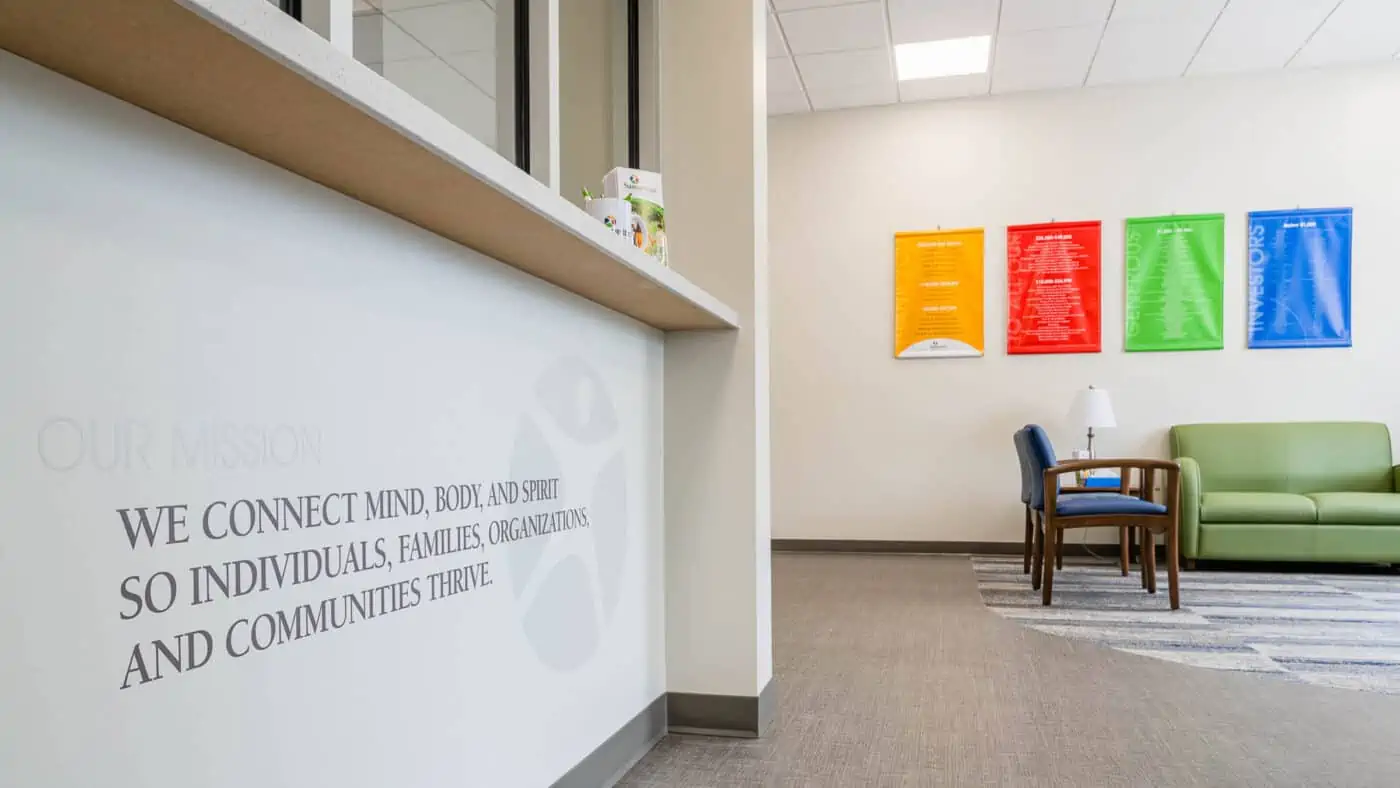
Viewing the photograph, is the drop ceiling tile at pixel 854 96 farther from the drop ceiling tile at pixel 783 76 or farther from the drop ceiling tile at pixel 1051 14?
the drop ceiling tile at pixel 1051 14

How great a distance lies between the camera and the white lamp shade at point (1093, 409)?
578 centimetres

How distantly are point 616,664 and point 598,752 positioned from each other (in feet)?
0.63

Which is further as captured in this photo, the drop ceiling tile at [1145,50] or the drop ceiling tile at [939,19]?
the drop ceiling tile at [1145,50]

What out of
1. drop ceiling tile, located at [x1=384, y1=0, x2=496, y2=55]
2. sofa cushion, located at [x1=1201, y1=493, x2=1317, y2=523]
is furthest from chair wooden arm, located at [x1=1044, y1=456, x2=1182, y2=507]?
drop ceiling tile, located at [x1=384, y1=0, x2=496, y2=55]

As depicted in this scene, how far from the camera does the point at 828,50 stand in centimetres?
562

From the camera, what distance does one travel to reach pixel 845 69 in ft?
19.4

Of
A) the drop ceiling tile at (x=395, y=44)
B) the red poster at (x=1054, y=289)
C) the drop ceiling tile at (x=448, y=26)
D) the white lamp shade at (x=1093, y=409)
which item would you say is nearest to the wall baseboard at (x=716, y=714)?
the drop ceiling tile at (x=448, y=26)

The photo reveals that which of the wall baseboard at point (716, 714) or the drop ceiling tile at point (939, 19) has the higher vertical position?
the drop ceiling tile at point (939, 19)

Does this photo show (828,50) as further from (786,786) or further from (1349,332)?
(786,786)

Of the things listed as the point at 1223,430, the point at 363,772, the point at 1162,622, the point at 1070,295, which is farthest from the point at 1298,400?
the point at 363,772

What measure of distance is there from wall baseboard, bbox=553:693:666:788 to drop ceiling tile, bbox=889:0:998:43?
400 cm

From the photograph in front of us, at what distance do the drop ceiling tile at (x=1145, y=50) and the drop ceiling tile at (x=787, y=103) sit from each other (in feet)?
5.86

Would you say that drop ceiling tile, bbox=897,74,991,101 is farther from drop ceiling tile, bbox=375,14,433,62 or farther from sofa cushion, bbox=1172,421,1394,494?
drop ceiling tile, bbox=375,14,433,62

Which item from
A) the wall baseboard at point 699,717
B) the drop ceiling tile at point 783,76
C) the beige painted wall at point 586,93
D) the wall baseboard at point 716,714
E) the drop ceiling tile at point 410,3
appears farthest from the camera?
the drop ceiling tile at point 783,76
